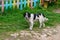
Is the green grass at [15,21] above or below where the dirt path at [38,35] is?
above

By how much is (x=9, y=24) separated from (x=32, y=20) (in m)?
0.86

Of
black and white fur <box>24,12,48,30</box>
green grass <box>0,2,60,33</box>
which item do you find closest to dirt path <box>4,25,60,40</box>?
black and white fur <box>24,12,48,30</box>

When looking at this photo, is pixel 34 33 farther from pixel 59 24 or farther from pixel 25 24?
pixel 59 24

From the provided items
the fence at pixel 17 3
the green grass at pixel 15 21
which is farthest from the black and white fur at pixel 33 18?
the fence at pixel 17 3

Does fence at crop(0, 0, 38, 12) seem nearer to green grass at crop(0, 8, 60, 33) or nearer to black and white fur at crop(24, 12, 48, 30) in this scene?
green grass at crop(0, 8, 60, 33)

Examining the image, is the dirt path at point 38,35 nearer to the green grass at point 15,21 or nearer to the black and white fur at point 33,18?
the black and white fur at point 33,18

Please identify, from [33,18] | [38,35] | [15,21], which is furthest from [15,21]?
[38,35]

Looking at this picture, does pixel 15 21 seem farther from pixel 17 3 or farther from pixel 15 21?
pixel 17 3

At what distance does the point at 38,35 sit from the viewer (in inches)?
265

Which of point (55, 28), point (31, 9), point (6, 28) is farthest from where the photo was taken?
point (31, 9)

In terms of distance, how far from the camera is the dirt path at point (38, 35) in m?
6.40

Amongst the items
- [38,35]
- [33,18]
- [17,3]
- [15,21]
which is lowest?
[38,35]

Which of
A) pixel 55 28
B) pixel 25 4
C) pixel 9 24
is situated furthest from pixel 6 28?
pixel 25 4

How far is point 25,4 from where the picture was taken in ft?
30.8
